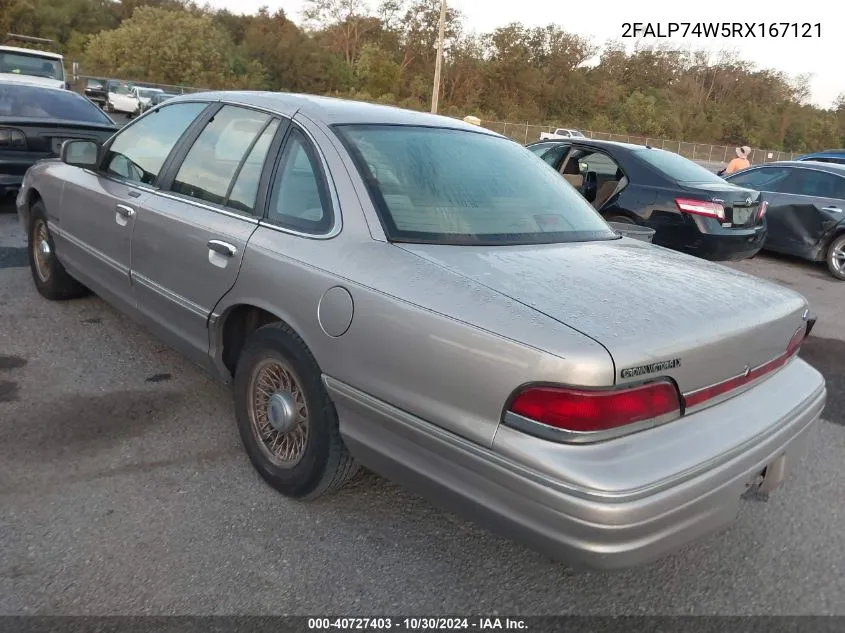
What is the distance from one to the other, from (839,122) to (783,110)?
6.08 meters

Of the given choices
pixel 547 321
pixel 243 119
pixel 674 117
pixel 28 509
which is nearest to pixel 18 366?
pixel 28 509

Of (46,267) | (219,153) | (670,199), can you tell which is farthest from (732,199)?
(46,267)

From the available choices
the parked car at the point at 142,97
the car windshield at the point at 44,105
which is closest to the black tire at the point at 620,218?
the car windshield at the point at 44,105

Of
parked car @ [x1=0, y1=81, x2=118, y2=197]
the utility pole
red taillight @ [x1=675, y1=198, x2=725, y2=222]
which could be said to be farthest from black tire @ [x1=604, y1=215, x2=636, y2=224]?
the utility pole

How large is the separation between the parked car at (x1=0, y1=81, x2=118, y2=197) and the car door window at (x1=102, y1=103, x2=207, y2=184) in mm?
3119

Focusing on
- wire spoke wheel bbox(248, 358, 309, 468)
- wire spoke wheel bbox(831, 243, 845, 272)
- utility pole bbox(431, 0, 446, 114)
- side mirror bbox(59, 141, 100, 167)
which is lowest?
wire spoke wheel bbox(831, 243, 845, 272)

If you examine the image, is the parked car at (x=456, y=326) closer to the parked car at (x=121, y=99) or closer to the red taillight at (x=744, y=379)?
the red taillight at (x=744, y=379)

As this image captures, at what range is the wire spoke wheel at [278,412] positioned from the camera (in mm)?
2766

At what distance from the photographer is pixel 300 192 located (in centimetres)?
286

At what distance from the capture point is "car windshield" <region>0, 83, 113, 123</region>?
25.4ft

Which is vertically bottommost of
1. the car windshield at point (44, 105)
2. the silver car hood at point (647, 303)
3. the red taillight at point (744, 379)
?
the red taillight at point (744, 379)

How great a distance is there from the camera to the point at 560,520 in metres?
1.91

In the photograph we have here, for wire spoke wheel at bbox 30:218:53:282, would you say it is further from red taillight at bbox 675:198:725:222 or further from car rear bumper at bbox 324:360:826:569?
red taillight at bbox 675:198:725:222

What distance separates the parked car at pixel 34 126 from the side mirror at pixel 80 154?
9.57 ft
